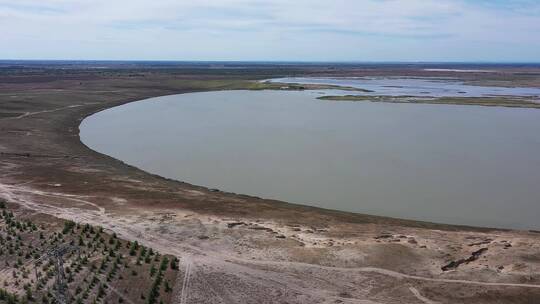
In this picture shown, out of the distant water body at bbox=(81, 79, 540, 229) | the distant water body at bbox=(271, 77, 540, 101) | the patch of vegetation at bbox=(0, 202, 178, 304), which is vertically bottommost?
the patch of vegetation at bbox=(0, 202, 178, 304)

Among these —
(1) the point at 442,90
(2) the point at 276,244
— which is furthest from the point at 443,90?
(2) the point at 276,244

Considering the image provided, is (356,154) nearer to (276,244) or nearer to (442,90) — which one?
(276,244)

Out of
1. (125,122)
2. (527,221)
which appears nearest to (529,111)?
(527,221)

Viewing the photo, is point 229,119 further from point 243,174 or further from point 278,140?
point 243,174

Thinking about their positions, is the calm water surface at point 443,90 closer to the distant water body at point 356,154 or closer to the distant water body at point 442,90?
the distant water body at point 442,90

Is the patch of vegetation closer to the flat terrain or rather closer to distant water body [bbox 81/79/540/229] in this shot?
the flat terrain

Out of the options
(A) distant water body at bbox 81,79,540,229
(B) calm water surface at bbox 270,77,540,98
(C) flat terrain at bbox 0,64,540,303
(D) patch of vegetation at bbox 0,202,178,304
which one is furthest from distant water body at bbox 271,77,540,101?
(D) patch of vegetation at bbox 0,202,178,304

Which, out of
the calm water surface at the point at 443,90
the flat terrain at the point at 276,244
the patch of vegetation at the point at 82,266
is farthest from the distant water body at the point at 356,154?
the calm water surface at the point at 443,90

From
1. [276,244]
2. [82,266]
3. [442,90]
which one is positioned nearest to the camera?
[82,266]
